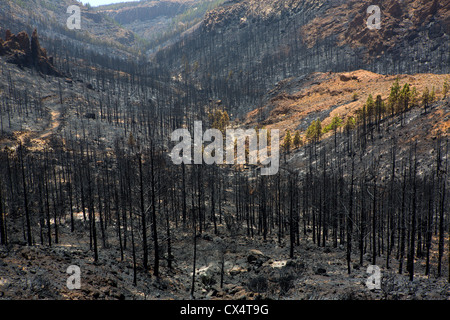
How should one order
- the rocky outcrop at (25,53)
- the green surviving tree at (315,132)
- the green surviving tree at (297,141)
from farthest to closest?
the rocky outcrop at (25,53), the green surviving tree at (297,141), the green surviving tree at (315,132)

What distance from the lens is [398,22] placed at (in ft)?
621

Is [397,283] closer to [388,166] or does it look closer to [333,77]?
[388,166]

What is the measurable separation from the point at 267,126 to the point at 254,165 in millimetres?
40160

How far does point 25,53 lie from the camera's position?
14988cm

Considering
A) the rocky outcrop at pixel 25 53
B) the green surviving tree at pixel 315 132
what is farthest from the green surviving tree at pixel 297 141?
the rocky outcrop at pixel 25 53

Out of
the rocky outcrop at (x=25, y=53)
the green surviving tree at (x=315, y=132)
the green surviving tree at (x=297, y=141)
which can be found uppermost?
the rocky outcrop at (x=25, y=53)

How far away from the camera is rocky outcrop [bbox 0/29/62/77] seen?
146 m

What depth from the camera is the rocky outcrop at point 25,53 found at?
146 meters

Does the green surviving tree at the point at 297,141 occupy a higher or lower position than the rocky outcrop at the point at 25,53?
lower

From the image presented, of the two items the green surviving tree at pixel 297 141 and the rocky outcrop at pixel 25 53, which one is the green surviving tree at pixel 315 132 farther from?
the rocky outcrop at pixel 25 53

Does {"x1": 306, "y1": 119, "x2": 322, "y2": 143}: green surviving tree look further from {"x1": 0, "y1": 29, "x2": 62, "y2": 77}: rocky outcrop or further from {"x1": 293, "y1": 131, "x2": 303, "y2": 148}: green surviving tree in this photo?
{"x1": 0, "y1": 29, "x2": 62, "y2": 77}: rocky outcrop

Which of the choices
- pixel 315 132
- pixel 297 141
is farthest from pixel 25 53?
pixel 315 132

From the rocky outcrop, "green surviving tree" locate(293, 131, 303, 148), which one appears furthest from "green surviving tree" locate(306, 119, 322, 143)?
the rocky outcrop

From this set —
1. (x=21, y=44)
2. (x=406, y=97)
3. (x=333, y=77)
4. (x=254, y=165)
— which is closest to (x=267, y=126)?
(x=254, y=165)
